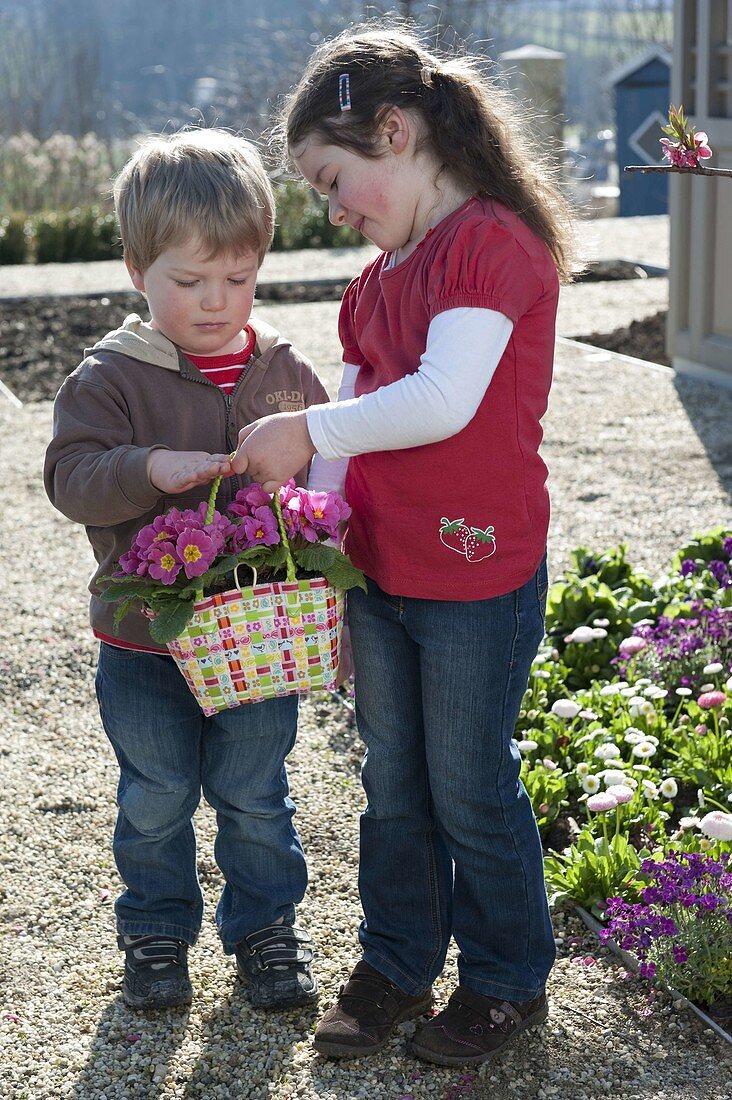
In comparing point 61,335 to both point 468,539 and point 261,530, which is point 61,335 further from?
point 468,539

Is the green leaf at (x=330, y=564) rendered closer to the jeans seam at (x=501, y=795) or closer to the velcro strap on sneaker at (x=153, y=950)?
the jeans seam at (x=501, y=795)

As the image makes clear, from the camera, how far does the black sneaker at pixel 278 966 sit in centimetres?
226

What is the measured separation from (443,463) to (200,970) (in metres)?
1.21

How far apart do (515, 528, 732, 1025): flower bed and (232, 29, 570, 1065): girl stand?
0.92 ft

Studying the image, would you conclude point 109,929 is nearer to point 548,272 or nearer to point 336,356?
point 548,272

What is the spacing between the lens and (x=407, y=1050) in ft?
7.04

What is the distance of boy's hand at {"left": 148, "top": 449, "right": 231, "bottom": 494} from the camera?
1883mm

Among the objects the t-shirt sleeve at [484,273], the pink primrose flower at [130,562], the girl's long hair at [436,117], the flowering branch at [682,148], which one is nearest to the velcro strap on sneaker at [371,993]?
the pink primrose flower at [130,562]

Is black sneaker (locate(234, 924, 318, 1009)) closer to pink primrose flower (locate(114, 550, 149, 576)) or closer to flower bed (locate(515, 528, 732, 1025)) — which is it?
flower bed (locate(515, 528, 732, 1025))

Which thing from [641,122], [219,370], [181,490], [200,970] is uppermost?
[219,370]

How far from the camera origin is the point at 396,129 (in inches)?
71.5

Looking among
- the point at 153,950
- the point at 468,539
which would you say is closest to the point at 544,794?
the point at 153,950

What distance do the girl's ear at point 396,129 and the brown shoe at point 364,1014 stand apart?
4.71 feet

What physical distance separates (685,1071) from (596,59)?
5418 cm
